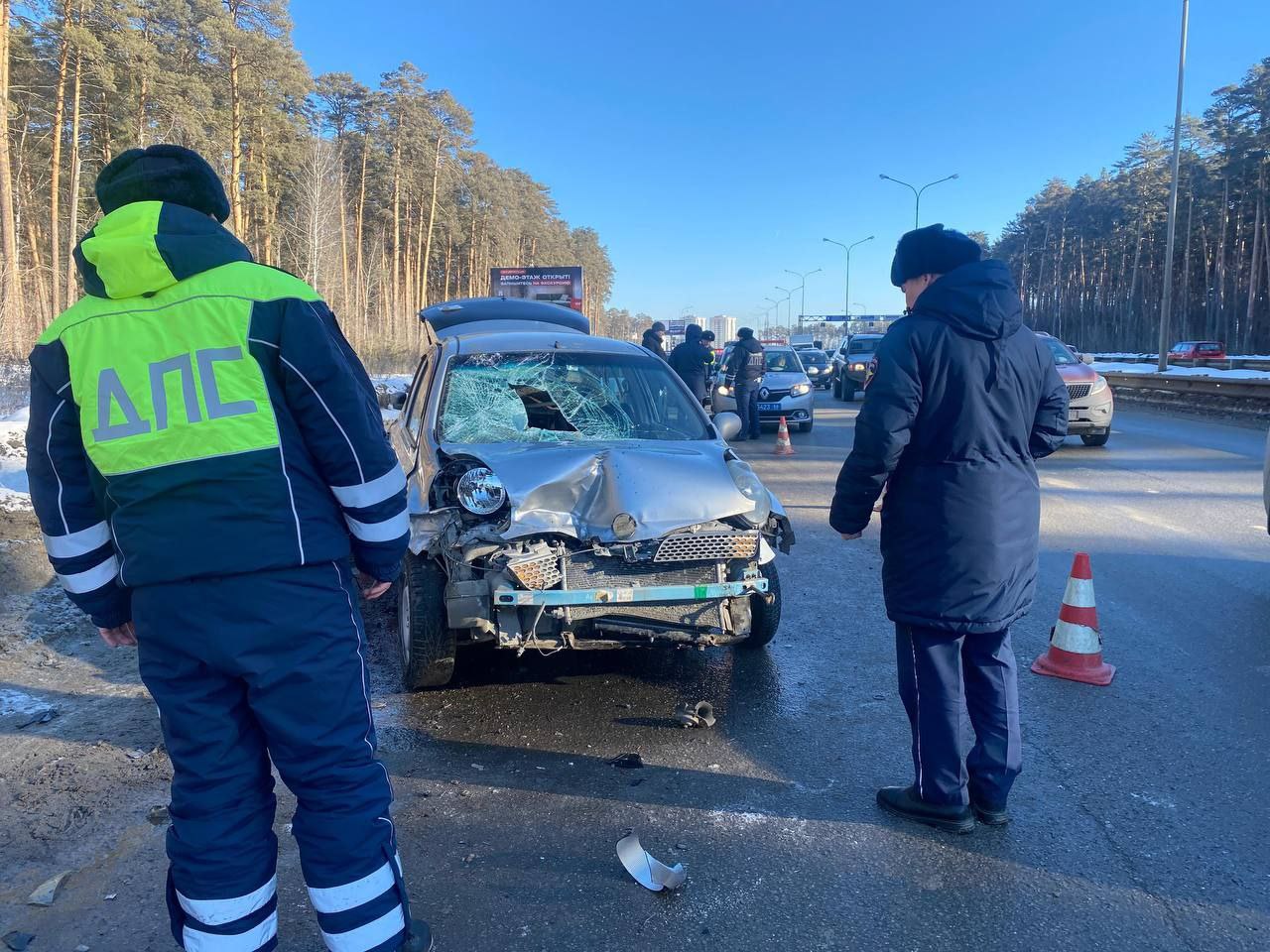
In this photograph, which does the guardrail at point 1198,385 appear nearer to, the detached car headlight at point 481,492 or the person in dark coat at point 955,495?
the person in dark coat at point 955,495

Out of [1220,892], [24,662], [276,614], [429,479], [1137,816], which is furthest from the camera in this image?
[24,662]

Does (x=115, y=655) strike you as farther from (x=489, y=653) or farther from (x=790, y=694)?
(x=790, y=694)

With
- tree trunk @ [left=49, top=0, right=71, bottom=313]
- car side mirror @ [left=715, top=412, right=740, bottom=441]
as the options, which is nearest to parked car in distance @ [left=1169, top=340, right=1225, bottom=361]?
car side mirror @ [left=715, top=412, right=740, bottom=441]

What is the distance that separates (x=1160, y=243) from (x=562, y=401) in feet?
247

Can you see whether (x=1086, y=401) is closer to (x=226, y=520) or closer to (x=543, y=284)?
(x=226, y=520)

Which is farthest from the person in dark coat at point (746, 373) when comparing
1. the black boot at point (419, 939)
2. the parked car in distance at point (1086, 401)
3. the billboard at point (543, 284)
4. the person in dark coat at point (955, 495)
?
the billboard at point (543, 284)

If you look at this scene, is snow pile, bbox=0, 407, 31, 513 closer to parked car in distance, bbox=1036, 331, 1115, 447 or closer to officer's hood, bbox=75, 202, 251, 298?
officer's hood, bbox=75, 202, 251, 298

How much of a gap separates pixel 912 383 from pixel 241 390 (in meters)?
2.11

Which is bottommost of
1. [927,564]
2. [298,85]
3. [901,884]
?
[901,884]

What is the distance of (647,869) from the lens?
2848mm

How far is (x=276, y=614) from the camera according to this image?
200 centimetres

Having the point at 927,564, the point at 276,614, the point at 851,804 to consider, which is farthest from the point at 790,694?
the point at 276,614

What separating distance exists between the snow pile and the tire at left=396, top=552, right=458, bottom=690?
4.25 meters

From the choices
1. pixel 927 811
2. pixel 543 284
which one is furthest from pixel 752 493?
pixel 543 284
